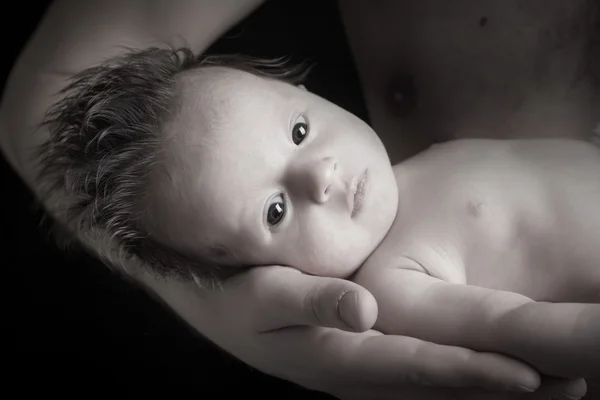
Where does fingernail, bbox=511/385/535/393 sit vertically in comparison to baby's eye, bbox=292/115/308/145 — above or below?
below

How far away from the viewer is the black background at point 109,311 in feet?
3.06

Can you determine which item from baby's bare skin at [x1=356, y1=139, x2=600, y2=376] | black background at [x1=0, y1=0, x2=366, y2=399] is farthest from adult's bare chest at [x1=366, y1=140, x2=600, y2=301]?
black background at [x1=0, y1=0, x2=366, y2=399]

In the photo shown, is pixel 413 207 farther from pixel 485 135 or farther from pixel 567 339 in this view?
pixel 567 339

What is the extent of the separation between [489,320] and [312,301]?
14 centimetres

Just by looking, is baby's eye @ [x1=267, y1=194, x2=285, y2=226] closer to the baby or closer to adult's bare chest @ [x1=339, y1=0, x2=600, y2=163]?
the baby

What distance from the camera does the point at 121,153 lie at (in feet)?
2.13

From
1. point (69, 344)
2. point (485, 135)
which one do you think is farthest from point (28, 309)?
point (485, 135)

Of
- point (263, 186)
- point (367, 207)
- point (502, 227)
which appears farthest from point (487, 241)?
point (263, 186)

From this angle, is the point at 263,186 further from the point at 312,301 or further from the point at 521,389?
the point at 521,389

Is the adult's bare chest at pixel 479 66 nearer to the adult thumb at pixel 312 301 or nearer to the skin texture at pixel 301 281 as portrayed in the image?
the skin texture at pixel 301 281

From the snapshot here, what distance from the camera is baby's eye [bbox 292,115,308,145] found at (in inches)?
25.9

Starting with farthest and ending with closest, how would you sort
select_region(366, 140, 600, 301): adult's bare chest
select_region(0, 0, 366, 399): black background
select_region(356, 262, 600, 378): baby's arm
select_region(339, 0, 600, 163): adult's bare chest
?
select_region(0, 0, 366, 399): black background
select_region(339, 0, 600, 163): adult's bare chest
select_region(366, 140, 600, 301): adult's bare chest
select_region(356, 262, 600, 378): baby's arm

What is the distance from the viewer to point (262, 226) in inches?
24.8

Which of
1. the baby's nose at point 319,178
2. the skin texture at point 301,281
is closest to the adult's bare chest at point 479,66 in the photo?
the skin texture at point 301,281
